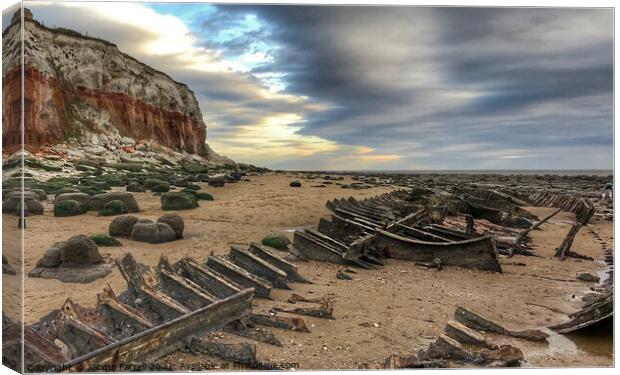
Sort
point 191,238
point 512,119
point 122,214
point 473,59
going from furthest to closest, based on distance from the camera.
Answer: point 191,238, point 122,214, point 512,119, point 473,59

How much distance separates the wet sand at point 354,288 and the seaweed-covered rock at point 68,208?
0.15 m

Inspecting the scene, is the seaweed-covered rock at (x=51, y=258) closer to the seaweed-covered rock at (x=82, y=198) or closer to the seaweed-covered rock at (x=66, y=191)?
the seaweed-covered rock at (x=66, y=191)

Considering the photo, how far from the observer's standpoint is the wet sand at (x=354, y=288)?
570 centimetres

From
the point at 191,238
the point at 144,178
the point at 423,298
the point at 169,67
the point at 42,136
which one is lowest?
the point at 423,298

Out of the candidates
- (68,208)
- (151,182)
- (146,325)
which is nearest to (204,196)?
(151,182)

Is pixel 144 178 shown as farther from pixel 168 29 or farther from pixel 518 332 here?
pixel 518 332

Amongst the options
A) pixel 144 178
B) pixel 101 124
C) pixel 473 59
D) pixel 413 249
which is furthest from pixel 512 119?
pixel 101 124

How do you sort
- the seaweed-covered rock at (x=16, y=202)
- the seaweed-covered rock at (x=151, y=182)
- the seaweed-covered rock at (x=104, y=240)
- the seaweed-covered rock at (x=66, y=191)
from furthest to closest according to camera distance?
the seaweed-covered rock at (x=151, y=182) < the seaweed-covered rock at (x=104, y=240) < the seaweed-covered rock at (x=66, y=191) < the seaweed-covered rock at (x=16, y=202)

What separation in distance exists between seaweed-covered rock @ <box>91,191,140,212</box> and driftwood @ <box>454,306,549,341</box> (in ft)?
22.0

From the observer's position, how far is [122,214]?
8.62 metres

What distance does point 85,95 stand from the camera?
9789 millimetres

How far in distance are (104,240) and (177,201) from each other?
175 cm

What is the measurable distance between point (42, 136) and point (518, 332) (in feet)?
25.8

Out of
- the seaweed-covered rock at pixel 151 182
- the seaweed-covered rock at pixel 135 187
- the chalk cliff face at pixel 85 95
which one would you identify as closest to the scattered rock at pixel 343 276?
the chalk cliff face at pixel 85 95
